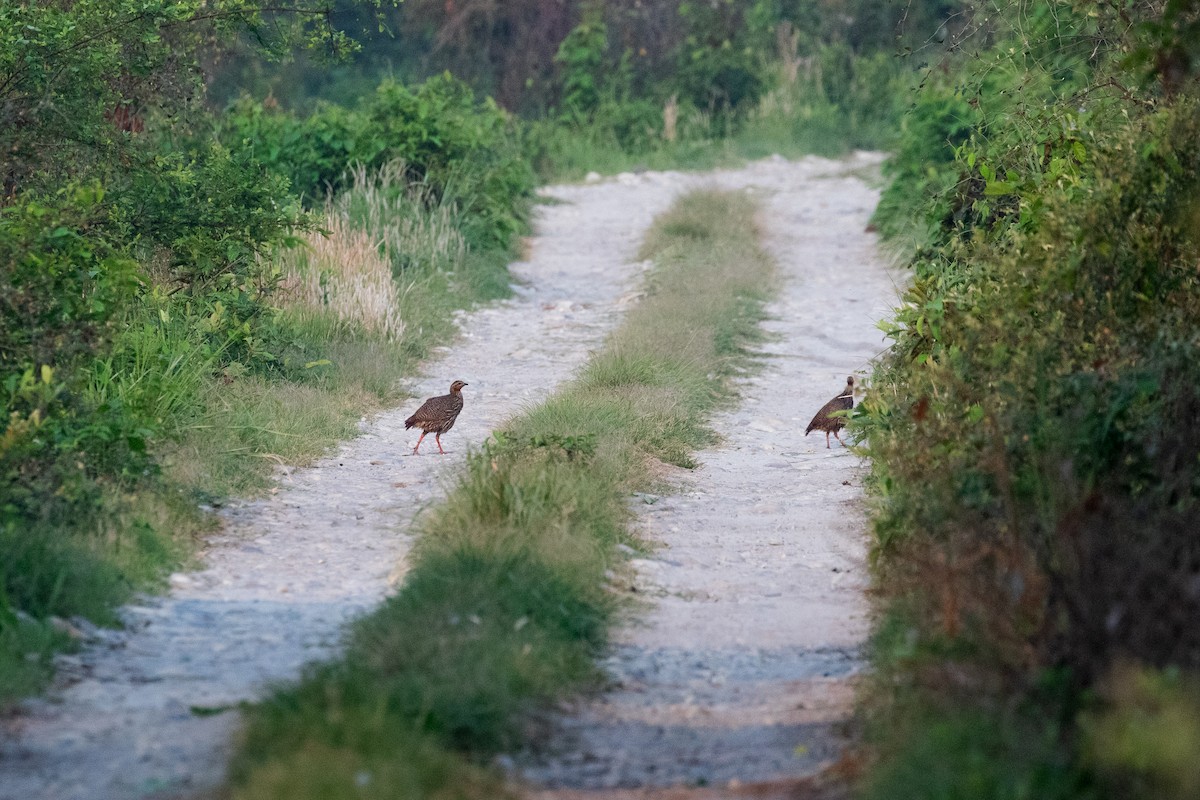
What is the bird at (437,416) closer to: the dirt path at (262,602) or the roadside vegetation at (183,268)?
the dirt path at (262,602)

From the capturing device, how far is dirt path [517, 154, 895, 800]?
452cm

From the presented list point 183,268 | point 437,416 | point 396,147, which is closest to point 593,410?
point 437,416

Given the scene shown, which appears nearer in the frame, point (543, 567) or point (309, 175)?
point (543, 567)

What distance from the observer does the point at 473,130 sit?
55.9 feet

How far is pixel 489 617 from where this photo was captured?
5.26m

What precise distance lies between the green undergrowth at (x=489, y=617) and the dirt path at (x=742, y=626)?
176mm

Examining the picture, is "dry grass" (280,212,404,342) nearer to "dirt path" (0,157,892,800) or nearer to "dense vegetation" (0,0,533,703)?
"dense vegetation" (0,0,533,703)

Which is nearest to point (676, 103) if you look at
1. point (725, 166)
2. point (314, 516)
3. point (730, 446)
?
point (725, 166)

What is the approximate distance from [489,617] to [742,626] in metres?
1.15

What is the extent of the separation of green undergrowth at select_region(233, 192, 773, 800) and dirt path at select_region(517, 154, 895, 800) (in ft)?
0.58

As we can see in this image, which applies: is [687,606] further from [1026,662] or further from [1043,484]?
[1026,662]

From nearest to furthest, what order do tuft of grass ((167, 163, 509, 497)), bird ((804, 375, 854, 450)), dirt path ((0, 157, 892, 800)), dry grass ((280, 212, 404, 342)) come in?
dirt path ((0, 157, 892, 800)) → tuft of grass ((167, 163, 509, 497)) → bird ((804, 375, 854, 450)) → dry grass ((280, 212, 404, 342))

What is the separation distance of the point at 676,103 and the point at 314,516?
19.7 metres

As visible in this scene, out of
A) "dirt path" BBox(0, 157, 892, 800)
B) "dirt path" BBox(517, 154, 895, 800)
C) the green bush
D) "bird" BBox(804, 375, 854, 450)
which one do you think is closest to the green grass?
"dirt path" BBox(0, 157, 892, 800)
